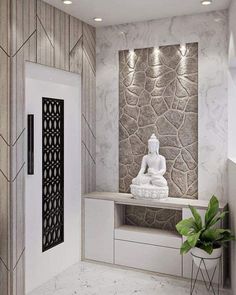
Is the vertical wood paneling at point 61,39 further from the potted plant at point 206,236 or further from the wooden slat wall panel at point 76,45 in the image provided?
the potted plant at point 206,236

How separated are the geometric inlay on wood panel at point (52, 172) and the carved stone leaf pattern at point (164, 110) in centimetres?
82

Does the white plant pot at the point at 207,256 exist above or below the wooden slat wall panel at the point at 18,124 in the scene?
below

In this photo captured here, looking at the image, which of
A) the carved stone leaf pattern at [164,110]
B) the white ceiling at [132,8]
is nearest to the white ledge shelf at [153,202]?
the carved stone leaf pattern at [164,110]

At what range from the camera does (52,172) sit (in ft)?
12.6

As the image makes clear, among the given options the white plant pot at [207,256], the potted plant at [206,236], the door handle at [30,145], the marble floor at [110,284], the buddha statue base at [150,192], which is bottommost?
the marble floor at [110,284]

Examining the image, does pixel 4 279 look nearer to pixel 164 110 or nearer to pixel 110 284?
pixel 110 284

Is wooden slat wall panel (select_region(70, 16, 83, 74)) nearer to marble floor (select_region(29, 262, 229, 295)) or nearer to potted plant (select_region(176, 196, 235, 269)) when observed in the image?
potted plant (select_region(176, 196, 235, 269))

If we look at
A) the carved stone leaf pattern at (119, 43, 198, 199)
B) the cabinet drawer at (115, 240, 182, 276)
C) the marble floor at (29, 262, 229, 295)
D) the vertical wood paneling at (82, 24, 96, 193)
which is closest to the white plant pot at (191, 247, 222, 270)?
the marble floor at (29, 262, 229, 295)

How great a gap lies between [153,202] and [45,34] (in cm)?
204

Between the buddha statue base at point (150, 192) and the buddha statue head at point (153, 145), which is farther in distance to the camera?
the buddha statue head at point (153, 145)

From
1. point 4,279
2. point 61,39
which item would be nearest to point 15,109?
point 61,39

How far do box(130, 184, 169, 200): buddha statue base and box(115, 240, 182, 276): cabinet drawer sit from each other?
20.9 inches

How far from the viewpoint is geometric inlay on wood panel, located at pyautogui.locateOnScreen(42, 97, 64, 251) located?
372 centimetres

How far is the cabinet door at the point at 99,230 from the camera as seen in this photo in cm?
412
